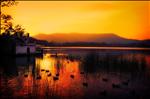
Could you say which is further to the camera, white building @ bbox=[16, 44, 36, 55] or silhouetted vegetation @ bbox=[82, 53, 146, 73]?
white building @ bbox=[16, 44, 36, 55]

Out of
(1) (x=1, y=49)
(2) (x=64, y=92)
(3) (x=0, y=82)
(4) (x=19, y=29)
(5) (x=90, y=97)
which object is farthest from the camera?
(1) (x=1, y=49)

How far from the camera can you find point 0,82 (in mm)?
29422

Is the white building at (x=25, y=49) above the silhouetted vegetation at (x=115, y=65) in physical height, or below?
above

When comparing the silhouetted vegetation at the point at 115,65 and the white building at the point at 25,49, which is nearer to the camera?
the silhouetted vegetation at the point at 115,65

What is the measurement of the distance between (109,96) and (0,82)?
11.8 meters

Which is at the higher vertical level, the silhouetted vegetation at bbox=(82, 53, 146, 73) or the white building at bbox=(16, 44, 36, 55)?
the white building at bbox=(16, 44, 36, 55)

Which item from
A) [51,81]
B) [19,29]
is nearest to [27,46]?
[19,29]

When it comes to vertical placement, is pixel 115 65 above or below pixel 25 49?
below

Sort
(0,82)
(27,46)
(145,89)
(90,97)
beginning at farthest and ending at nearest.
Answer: (27,46)
(0,82)
(145,89)
(90,97)

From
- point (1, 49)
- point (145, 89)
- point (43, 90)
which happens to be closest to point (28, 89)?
point (43, 90)

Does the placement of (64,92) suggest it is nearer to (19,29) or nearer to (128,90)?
(128,90)

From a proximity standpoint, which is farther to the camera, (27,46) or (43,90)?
(27,46)

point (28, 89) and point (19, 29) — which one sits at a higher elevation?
point (19, 29)

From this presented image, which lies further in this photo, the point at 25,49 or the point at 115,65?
the point at 25,49
